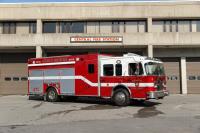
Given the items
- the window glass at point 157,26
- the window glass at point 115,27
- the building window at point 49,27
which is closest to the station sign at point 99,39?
the window glass at point 115,27

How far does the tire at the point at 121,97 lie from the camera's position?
1797cm

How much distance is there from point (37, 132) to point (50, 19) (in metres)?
21.2

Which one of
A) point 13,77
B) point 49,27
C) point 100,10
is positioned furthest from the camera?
point 13,77

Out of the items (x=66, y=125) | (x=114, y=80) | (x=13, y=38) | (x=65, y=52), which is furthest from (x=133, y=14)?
(x=66, y=125)

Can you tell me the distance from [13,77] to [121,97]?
16.5 m

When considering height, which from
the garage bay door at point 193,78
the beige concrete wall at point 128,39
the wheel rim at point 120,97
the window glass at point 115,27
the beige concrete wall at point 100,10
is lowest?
the wheel rim at point 120,97

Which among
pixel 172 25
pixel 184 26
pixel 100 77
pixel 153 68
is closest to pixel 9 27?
pixel 172 25

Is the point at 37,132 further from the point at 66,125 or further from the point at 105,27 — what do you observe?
the point at 105,27

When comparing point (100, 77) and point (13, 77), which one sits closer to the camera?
point (100, 77)

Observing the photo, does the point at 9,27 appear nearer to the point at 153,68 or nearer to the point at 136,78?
the point at 136,78

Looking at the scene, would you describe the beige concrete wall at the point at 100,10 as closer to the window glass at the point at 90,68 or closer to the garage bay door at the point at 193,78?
the garage bay door at the point at 193,78

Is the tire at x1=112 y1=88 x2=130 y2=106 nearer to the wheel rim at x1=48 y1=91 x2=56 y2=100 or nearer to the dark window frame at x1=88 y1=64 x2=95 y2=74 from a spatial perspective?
the dark window frame at x1=88 y1=64 x2=95 y2=74

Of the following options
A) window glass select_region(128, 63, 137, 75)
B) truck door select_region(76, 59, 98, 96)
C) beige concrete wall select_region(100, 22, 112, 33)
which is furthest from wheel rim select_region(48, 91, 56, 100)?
beige concrete wall select_region(100, 22, 112, 33)

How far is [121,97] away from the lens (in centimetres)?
1816
